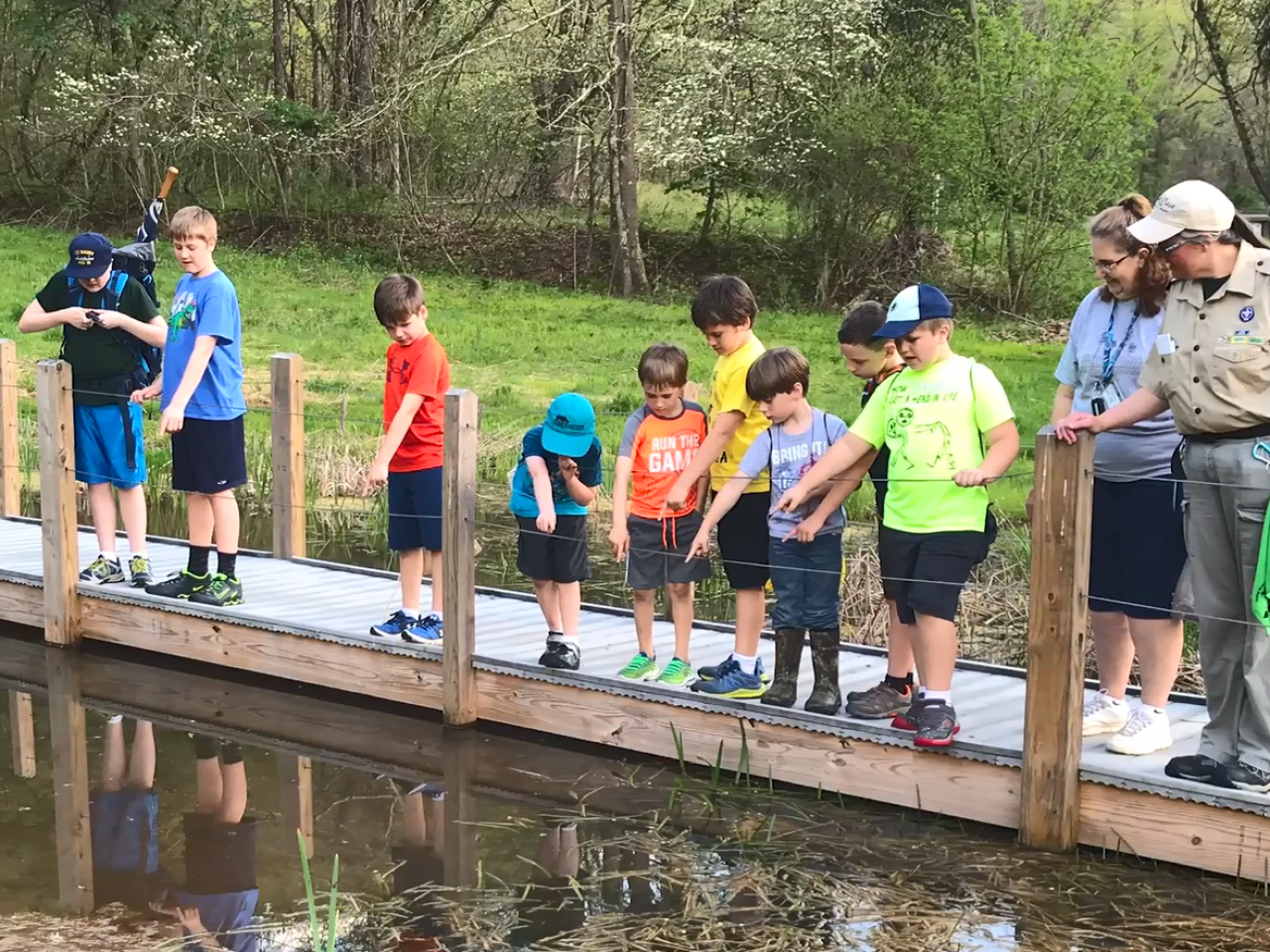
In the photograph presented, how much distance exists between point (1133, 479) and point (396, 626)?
334 cm

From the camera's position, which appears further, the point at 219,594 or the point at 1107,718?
the point at 219,594

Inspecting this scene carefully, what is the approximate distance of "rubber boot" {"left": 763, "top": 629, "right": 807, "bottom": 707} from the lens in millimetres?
5805

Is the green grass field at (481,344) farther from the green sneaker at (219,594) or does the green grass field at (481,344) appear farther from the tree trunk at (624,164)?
the green sneaker at (219,594)

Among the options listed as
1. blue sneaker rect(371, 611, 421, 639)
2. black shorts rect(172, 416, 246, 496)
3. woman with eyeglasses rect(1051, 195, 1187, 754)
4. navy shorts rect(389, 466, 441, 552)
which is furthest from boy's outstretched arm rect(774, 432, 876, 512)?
black shorts rect(172, 416, 246, 496)

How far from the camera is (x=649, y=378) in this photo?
589 centimetres

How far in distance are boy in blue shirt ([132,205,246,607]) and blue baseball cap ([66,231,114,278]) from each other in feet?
1.58

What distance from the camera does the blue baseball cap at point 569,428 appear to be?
6152mm

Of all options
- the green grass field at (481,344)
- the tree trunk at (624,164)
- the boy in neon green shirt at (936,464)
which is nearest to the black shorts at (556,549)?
the boy in neon green shirt at (936,464)

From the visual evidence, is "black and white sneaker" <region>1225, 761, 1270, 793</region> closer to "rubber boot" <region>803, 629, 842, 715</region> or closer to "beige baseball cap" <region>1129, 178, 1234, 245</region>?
"rubber boot" <region>803, 629, 842, 715</region>

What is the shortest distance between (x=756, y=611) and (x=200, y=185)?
23496 mm

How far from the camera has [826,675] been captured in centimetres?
579

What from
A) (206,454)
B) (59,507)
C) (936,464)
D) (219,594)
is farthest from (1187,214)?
(59,507)

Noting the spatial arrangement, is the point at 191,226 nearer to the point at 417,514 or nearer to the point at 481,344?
the point at 417,514

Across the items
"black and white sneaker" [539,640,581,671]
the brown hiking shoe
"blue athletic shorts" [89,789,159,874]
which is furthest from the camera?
"black and white sneaker" [539,640,581,671]
